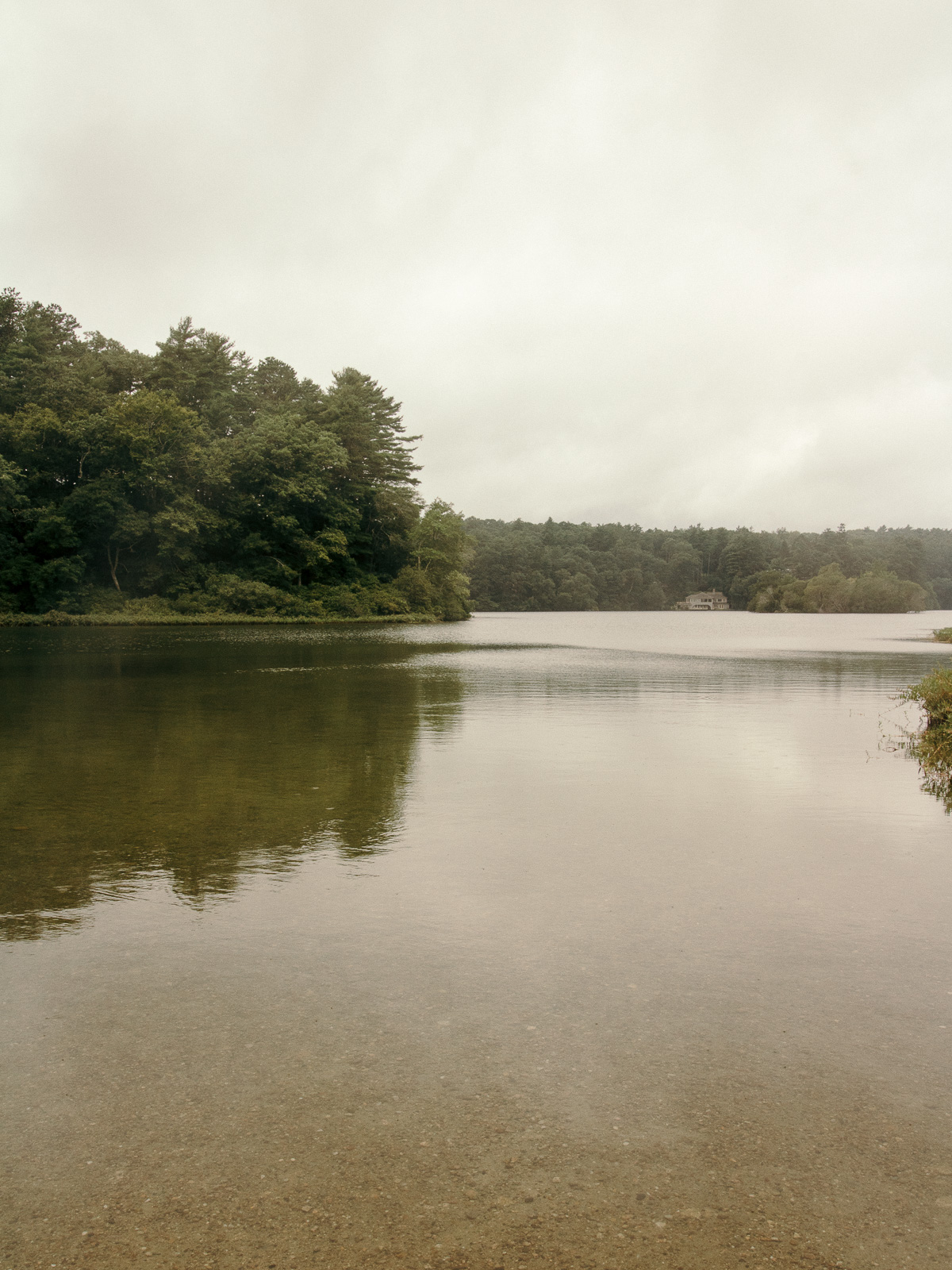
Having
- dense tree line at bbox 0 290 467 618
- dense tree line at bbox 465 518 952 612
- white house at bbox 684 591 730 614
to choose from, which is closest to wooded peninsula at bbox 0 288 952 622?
dense tree line at bbox 0 290 467 618

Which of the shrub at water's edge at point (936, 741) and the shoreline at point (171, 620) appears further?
the shoreline at point (171, 620)

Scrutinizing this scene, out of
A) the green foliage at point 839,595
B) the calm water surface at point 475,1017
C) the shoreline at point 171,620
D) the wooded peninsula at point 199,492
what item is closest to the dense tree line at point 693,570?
the green foliage at point 839,595

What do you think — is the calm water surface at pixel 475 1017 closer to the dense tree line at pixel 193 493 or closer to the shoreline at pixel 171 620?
the shoreline at pixel 171 620

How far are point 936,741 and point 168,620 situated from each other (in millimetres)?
52249

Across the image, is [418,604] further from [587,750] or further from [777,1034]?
[777,1034]

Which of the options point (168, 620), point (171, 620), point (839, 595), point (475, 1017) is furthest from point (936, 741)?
point (839, 595)

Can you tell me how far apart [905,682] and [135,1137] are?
19.6 metres

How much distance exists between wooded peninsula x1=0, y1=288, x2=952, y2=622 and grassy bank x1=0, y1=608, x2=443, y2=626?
0.71 feet

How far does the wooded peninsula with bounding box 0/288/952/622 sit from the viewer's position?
190 feet

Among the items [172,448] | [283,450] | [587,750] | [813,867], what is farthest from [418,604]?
[813,867]

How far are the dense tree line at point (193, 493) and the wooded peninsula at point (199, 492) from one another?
0.45 ft

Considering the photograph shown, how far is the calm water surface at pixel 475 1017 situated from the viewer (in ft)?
8.45

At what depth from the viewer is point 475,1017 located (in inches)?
147

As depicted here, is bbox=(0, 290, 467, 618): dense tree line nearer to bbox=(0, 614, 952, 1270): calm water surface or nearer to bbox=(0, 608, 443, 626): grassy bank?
bbox=(0, 608, 443, 626): grassy bank
